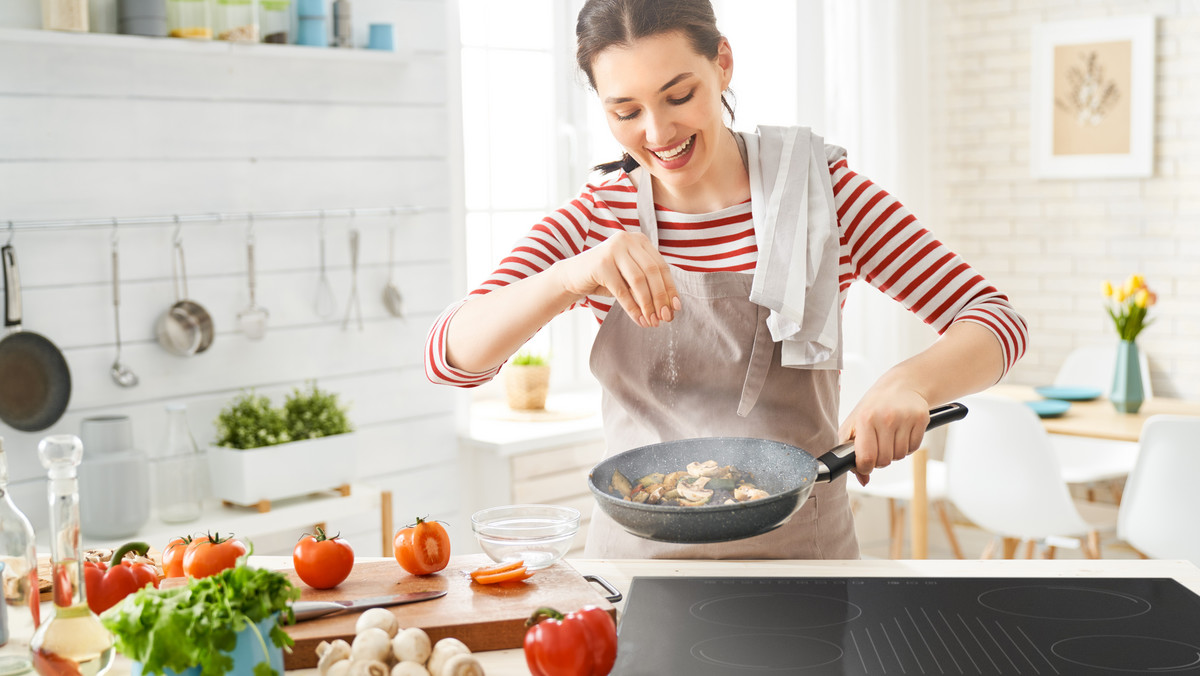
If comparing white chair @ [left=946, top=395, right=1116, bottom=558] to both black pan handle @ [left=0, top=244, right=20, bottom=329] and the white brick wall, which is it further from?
black pan handle @ [left=0, top=244, right=20, bottom=329]

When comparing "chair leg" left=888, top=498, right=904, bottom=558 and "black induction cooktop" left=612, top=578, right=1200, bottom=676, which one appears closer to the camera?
"black induction cooktop" left=612, top=578, right=1200, bottom=676

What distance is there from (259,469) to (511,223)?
4.65 ft

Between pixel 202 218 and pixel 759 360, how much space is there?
5.20ft

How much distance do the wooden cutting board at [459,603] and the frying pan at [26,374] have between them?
1272mm

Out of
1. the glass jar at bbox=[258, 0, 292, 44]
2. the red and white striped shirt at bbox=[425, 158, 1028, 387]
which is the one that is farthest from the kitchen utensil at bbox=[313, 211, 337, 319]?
the red and white striped shirt at bbox=[425, 158, 1028, 387]

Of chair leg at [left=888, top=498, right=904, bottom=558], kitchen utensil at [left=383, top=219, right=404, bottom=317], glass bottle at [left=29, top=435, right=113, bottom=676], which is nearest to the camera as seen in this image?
glass bottle at [left=29, top=435, right=113, bottom=676]

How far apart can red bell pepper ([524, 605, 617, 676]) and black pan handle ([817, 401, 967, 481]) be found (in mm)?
359

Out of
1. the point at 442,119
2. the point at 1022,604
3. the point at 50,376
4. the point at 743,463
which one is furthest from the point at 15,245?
the point at 1022,604

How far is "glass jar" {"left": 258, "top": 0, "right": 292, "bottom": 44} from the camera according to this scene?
9.04 feet

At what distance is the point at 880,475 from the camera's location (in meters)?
3.90

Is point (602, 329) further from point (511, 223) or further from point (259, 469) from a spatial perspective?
point (511, 223)

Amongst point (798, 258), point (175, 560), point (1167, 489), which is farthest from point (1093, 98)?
point (175, 560)

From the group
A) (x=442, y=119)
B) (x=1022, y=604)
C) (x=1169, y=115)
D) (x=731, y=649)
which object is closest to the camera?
(x=731, y=649)

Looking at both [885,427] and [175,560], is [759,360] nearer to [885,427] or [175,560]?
[885,427]
